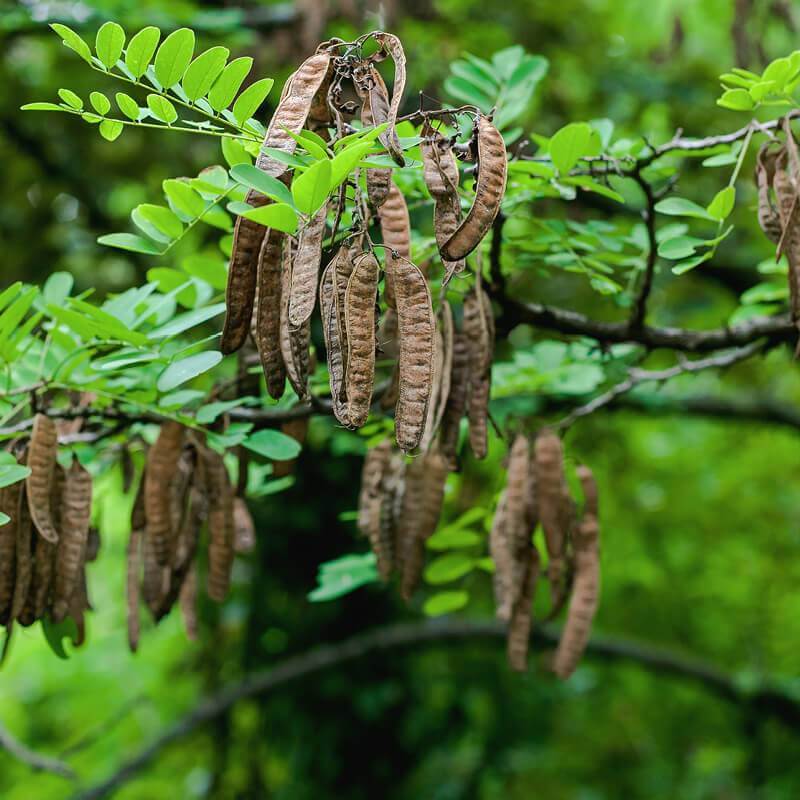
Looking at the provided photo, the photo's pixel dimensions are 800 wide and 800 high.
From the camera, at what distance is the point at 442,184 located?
3.85ft

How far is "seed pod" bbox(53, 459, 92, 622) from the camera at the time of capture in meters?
1.52

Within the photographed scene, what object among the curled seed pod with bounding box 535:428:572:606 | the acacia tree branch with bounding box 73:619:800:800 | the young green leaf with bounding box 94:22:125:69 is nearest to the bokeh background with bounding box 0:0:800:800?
the acacia tree branch with bounding box 73:619:800:800

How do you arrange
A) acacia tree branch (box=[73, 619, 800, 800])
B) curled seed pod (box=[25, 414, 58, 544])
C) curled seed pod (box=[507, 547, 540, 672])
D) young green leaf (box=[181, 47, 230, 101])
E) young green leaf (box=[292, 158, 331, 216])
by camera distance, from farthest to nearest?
acacia tree branch (box=[73, 619, 800, 800])
curled seed pod (box=[507, 547, 540, 672])
curled seed pod (box=[25, 414, 58, 544])
young green leaf (box=[181, 47, 230, 101])
young green leaf (box=[292, 158, 331, 216])

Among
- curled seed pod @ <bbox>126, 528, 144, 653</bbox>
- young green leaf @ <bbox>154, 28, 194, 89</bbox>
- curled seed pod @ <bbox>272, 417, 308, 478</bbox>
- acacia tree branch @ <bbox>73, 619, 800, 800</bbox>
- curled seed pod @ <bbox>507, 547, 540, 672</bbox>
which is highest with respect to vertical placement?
young green leaf @ <bbox>154, 28, 194, 89</bbox>

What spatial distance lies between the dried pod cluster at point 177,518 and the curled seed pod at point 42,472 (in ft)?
0.57

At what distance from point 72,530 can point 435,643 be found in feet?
7.76

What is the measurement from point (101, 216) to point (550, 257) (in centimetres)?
309

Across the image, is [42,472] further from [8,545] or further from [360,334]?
[360,334]

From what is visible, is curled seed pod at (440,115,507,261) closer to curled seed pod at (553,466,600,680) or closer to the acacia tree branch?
curled seed pod at (553,466,600,680)

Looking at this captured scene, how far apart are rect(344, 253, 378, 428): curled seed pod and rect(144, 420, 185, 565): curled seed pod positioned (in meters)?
0.57

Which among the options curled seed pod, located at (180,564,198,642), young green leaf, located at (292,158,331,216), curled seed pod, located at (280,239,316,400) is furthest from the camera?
curled seed pod, located at (180,564,198,642)

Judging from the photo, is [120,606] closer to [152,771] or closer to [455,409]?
[152,771]

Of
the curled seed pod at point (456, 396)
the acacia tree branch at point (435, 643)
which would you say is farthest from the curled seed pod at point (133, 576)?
the acacia tree branch at point (435, 643)

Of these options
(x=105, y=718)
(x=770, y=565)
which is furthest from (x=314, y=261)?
(x=105, y=718)
